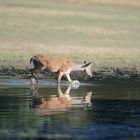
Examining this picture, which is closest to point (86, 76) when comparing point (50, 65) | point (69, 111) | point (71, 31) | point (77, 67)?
point (77, 67)

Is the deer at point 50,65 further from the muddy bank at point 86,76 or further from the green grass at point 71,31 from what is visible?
the green grass at point 71,31

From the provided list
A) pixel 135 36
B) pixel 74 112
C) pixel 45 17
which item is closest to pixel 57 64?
pixel 74 112

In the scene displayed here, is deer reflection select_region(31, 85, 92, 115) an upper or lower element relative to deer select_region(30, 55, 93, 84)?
lower

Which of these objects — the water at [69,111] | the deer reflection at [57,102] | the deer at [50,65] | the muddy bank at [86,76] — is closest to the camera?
the water at [69,111]

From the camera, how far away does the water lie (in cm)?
1344

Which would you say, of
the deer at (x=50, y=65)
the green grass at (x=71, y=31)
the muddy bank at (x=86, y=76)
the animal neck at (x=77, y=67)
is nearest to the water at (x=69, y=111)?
the deer at (x=50, y=65)

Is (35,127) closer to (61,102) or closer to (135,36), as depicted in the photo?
(61,102)

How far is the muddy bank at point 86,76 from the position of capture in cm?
2581

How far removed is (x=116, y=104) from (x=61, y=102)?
4.73 ft

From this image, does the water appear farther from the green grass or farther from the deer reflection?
the green grass

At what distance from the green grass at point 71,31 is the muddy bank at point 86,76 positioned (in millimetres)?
1594

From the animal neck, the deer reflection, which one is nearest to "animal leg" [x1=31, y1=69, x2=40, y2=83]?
the animal neck

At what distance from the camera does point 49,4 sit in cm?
5503

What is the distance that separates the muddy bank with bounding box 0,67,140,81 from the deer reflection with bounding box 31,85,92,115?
5010 millimetres
